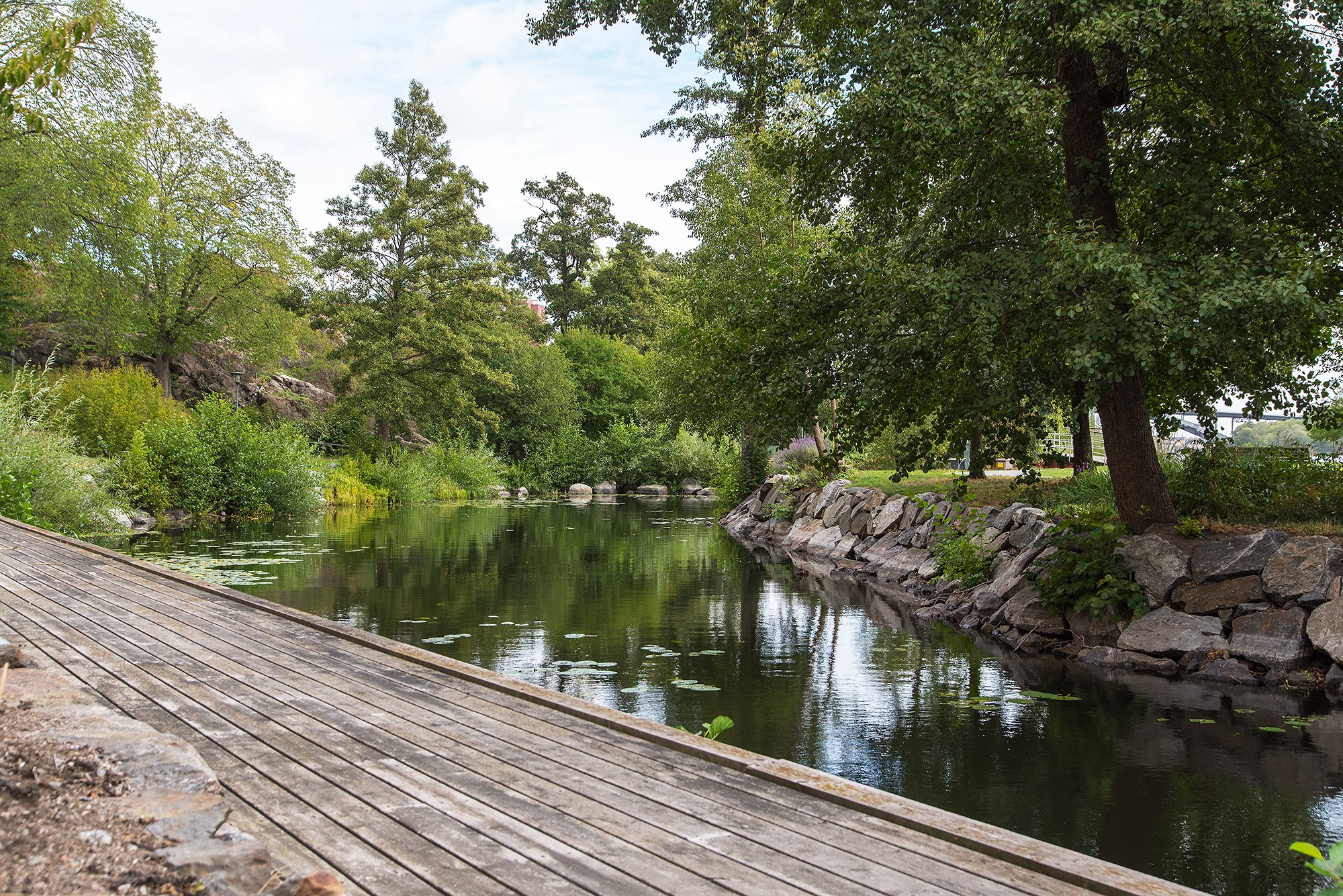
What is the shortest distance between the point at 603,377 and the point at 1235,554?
4688 centimetres

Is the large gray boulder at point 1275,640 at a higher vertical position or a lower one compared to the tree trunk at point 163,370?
lower

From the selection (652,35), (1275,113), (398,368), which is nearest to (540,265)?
(398,368)

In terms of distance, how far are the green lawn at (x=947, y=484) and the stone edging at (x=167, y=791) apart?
456 inches

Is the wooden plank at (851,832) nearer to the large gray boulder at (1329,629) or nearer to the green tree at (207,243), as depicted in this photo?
the large gray boulder at (1329,629)

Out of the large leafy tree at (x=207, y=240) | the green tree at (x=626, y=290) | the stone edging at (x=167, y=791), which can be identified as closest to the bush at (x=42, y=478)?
the stone edging at (x=167, y=791)

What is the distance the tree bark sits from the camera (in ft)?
33.4

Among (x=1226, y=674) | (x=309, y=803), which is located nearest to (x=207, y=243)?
(x=1226, y=674)

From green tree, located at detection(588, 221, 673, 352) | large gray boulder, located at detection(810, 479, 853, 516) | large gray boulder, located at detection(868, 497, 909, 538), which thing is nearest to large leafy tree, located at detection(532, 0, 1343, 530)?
large gray boulder, located at detection(868, 497, 909, 538)

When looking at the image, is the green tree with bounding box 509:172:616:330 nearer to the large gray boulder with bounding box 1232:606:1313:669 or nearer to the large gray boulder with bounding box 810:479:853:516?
the large gray boulder with bounding box 810:479:853:516

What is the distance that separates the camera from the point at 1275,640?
894 cm

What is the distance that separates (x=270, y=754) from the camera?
4.29 m

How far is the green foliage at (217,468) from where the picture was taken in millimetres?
22703

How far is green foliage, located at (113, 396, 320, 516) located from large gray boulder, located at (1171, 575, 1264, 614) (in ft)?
69.5

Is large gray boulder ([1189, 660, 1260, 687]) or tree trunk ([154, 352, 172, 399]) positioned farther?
tree trunk ([154, 352, 172, 399])
